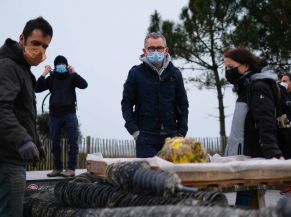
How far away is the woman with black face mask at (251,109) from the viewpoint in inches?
152

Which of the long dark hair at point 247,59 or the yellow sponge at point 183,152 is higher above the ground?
the long dark hair at point 247,59

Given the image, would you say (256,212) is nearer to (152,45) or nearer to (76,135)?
(152,45)

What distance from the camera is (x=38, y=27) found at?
3.37 m

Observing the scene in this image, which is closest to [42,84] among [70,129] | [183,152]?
[70,129]

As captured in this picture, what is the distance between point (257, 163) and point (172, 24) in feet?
76.3

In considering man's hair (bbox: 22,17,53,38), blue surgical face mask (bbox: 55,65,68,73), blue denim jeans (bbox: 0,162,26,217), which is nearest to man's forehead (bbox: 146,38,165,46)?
man's hair (bbox: 22,17,53,38)

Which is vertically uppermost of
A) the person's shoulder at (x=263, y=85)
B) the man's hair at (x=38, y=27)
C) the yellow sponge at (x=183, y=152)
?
the man's hair at (x=38, y=27)

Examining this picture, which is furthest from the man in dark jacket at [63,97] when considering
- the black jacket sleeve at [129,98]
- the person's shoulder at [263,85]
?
the person's shoulder at [263,85]

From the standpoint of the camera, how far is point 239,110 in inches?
162

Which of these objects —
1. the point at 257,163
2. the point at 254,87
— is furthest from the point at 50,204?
the point at 254,87

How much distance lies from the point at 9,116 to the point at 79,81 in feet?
14.4

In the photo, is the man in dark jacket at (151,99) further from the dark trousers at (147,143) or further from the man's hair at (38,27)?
the man's hair at (38,27)

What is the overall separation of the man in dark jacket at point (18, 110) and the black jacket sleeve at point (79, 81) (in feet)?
13.0

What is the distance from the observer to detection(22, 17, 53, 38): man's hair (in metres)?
3.38
